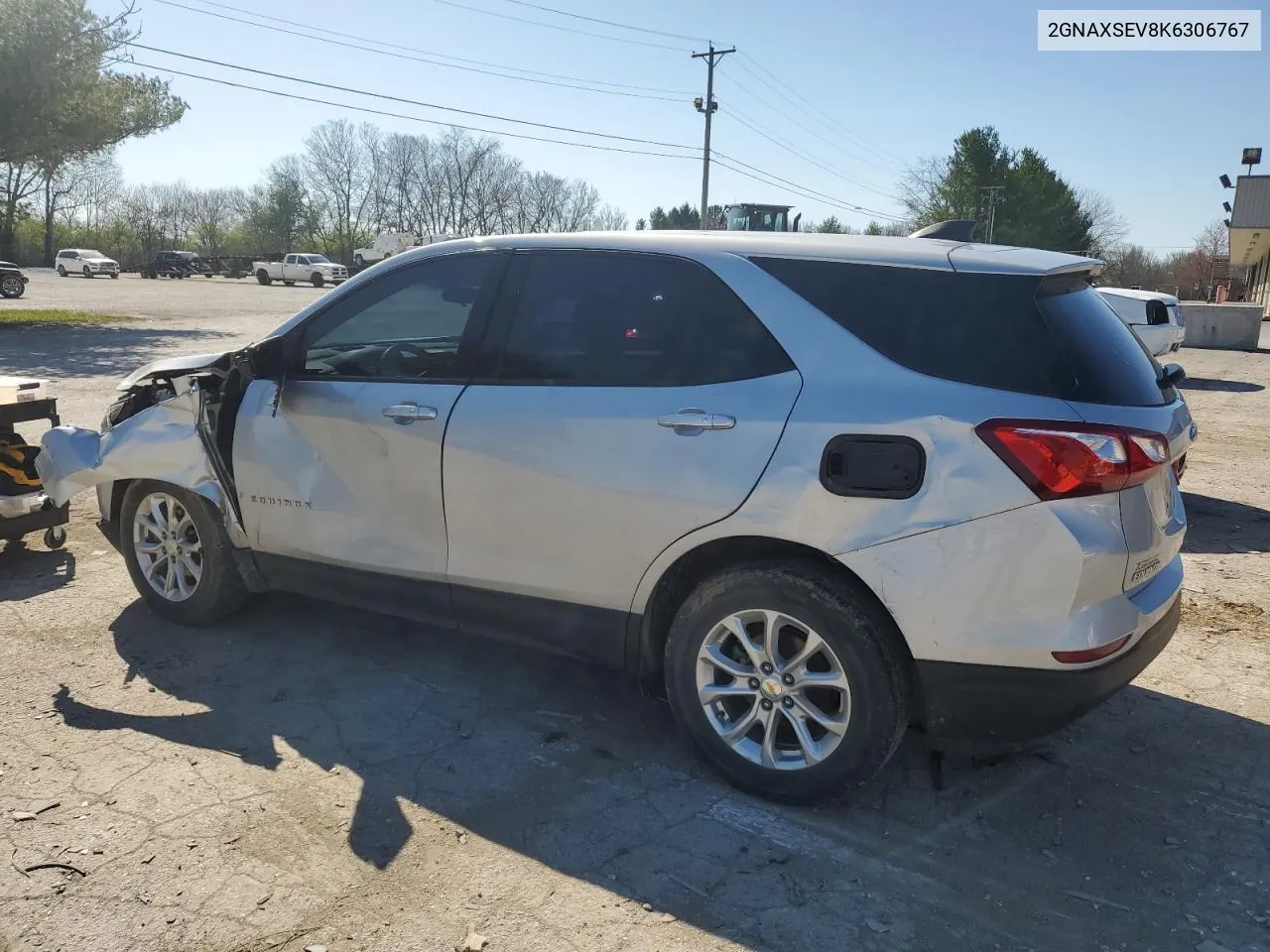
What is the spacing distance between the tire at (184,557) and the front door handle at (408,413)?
123cm

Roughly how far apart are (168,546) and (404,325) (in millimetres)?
1627

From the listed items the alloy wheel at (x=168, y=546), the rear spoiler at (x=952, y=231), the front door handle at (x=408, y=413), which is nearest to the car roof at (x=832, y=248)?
the rear spoiler at (x=952, y=231)

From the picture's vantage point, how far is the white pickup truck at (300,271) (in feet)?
176

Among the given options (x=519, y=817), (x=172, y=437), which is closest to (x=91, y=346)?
(x=172, y=437)

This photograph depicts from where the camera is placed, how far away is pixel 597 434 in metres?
3.32

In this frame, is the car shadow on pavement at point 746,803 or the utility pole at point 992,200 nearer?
the car shadow on pavement at point 746,803

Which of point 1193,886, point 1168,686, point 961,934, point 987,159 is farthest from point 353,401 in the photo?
point 987,159

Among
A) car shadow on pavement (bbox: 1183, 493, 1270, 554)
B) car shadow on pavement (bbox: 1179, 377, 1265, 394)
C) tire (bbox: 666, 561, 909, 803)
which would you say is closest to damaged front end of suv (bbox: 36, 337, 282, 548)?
tire (bbox: 666, 561, 909, 803)

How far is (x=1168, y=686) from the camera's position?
418cm

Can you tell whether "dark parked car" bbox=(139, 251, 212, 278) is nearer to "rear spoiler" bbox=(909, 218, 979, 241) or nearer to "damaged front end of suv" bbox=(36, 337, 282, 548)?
"damaged front end of suv" bbox=(36, 337, 282, 548)

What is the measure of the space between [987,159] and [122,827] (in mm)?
72148

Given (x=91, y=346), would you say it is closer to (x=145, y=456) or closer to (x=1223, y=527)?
(x=145, y=456)

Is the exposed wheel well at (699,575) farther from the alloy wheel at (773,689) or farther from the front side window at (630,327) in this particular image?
the front side window at (630,327)

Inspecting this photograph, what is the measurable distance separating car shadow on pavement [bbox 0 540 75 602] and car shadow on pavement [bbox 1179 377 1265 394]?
51.5ft
